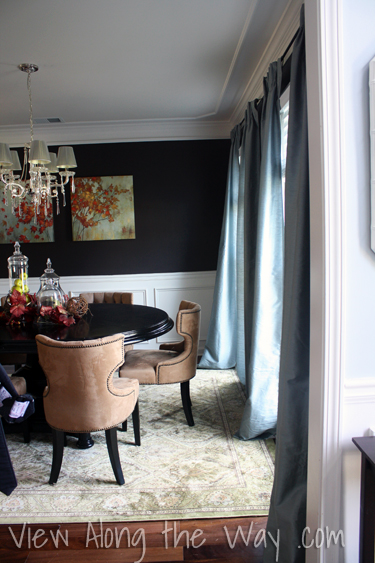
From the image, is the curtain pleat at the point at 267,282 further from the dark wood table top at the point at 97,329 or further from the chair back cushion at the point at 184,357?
the dark wood table top at the point at 97,329

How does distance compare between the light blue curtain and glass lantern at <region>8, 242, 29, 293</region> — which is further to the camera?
glass lantern at <region>8, 242, 29, 293</region>

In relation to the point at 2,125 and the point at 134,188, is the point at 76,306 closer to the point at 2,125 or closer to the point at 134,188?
the point at 134,188

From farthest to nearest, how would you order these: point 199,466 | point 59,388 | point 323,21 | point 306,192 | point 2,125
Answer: point 2,125 < point 199,466 < point 59,388 < point 306,192 < point 323,21

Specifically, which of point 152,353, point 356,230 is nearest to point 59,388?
point 152,353

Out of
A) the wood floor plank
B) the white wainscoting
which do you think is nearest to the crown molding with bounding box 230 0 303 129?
the white wainscoting

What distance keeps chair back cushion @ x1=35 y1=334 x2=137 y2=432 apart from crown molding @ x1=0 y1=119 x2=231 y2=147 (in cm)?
333

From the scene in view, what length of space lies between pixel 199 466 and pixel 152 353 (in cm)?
95

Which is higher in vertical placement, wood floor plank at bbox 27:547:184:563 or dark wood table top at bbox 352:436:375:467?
dark wood table top at bbox 352:436:375:467

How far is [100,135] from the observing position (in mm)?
4715

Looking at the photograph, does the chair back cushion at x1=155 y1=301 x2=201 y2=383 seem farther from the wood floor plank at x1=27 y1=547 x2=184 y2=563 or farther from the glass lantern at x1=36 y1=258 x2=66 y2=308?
the wood floor plank at x1=27 y1=547 x2=184 y2=563

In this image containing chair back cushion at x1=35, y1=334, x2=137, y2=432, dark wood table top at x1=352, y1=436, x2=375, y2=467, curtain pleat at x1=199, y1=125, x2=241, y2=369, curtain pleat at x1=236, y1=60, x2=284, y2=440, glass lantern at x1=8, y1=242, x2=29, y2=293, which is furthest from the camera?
curtain pleat at x1=199, y1=125, x2=241, y2=369

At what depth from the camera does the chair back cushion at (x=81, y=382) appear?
79.7 inches

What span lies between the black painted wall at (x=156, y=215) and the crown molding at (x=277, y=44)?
1.25m

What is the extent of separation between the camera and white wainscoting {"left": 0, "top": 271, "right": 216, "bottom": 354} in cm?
486
